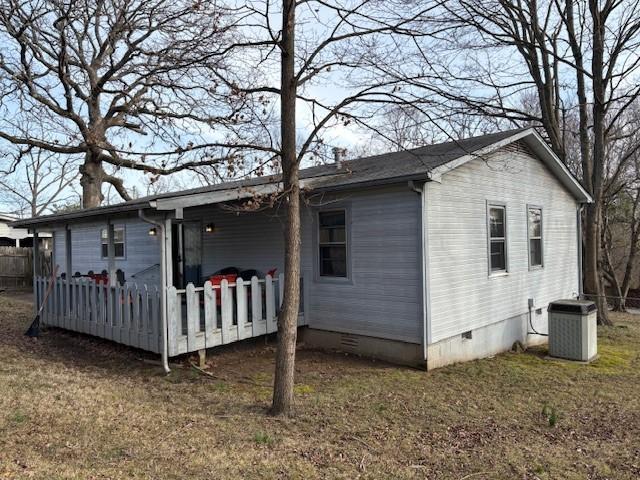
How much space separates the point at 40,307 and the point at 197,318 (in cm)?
483

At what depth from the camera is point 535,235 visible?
1030 centimetres

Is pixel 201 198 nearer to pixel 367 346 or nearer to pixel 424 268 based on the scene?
pixel 424 268

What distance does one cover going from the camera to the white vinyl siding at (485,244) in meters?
7.44

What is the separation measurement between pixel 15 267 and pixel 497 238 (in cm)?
2037

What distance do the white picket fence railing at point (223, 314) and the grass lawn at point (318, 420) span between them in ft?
1.52

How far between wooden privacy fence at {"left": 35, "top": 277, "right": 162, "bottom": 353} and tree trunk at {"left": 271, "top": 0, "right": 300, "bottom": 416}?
2.40 m

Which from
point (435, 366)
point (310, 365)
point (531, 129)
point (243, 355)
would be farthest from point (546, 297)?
point (243, 355)

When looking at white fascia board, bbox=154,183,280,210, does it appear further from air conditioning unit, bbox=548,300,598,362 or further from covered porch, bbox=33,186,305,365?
air conditioning unit, bbox=548,300,598,362

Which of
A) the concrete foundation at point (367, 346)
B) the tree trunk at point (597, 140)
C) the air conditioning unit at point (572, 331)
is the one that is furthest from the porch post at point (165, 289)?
the tree trunk at point (597, 140)

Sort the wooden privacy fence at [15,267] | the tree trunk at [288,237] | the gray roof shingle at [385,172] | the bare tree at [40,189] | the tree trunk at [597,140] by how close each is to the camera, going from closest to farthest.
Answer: the tree trunk at [288,237] → the gray roof shingle at [385,172] → the tree trunk at [597,140] → the wooden privacy fence at [15,267] → the bare tree at [40,189]

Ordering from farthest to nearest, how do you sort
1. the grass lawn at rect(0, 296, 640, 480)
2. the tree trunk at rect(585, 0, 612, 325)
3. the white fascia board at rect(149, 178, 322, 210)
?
1. the tree trunk at rect(585, 0, 612, 325)
2. the white fascia board at rect(149, 178, 322, 210)
3. the grass lawn at rect(0, 296, 640, 480)

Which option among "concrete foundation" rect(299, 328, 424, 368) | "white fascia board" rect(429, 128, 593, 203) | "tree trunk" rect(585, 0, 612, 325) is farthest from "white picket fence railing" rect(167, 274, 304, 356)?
"tree trunk" rect(585, 0, 612, 325)

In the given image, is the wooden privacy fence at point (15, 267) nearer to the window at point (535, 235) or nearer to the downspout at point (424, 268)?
the downspout at point (424, 268)

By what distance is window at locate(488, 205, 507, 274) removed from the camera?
885 centimetres
